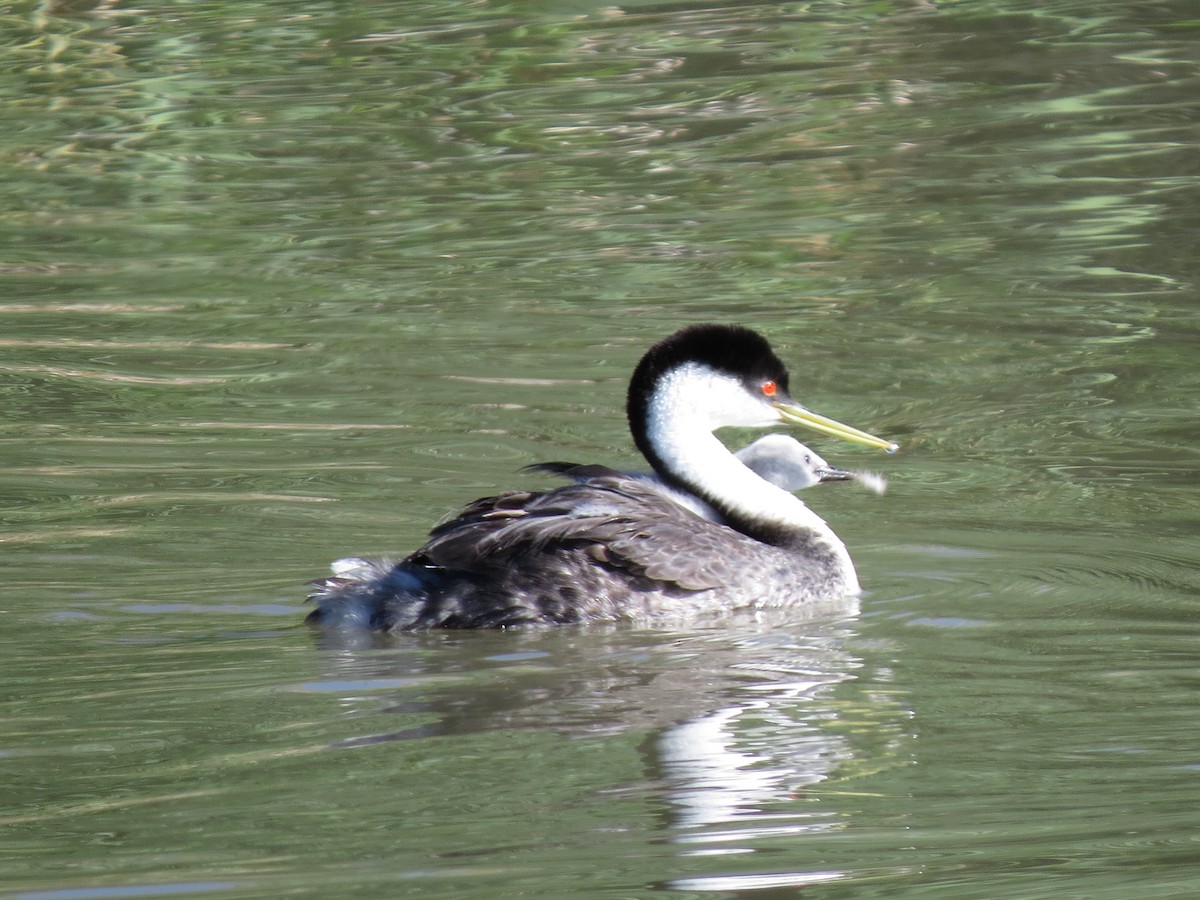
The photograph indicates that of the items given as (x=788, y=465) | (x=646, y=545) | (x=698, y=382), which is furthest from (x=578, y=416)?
(x=646, y=545)

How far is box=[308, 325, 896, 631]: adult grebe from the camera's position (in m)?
8.00

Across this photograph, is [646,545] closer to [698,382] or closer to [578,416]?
[698,382]

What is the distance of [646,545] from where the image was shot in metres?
8.12

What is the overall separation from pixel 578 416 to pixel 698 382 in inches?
104

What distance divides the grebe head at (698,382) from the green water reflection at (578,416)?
916 mm

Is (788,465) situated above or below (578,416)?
above

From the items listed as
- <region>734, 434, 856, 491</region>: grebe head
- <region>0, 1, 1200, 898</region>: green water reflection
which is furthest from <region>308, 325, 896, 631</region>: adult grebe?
<region>734, 434, 856, 491</region>: grebe head

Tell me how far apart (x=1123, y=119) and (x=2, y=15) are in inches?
449

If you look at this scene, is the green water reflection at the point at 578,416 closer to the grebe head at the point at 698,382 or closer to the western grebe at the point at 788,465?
the western grebe at the point at 788,465

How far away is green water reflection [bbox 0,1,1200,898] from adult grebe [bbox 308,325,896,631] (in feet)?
0.72

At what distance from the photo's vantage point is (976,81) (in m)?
18.4

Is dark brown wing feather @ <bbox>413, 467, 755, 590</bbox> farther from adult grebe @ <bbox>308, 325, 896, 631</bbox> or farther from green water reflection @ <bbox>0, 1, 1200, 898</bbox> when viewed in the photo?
green water reflection @ <bbox>0, 1, 1200, 898</bbox>

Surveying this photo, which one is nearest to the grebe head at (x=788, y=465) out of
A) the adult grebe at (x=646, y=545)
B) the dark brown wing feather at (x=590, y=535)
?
the adult grebe at (x=646, y=545)

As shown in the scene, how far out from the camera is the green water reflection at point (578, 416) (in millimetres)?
5785
